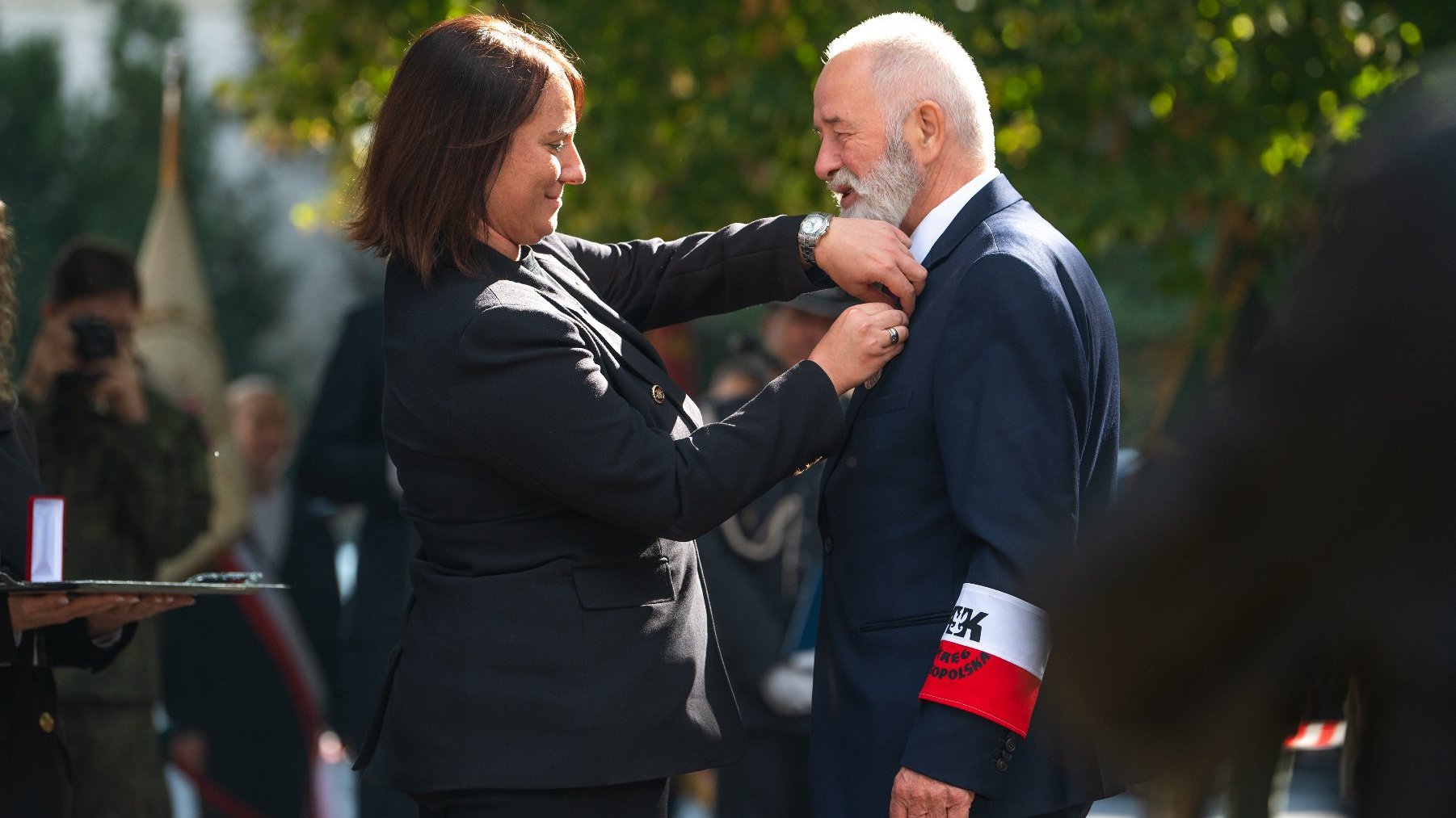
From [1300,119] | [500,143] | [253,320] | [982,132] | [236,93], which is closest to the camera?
[500,143]

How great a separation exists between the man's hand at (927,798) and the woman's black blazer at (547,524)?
0.33 m

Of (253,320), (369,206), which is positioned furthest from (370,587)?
(253,320)

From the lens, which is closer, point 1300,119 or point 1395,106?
point 1395,106

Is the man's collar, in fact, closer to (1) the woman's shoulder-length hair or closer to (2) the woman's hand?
(2) the woman's hand

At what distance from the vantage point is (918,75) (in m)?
3.06

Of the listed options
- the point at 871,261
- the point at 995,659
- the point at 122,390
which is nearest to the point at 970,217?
the point at 871,261

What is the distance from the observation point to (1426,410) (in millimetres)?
1457

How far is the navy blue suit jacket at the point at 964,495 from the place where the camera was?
265 centimetres

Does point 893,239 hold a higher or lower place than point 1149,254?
lower

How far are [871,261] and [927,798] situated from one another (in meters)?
0.91

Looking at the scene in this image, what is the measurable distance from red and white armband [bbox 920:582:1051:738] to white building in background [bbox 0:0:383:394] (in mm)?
25086

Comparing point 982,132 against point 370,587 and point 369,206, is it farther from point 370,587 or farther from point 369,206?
point 370,587

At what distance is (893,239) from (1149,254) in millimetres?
6363

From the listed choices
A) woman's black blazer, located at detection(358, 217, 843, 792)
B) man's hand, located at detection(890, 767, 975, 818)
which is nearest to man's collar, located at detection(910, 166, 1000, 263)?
woman's black blazer, located at detection(358, 217, 843, 792)
